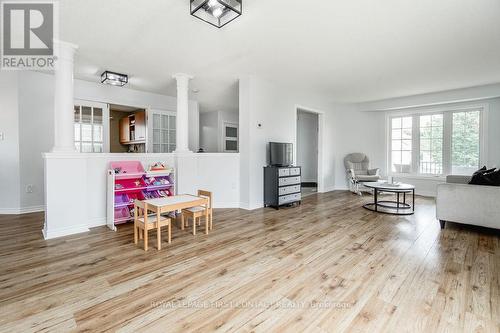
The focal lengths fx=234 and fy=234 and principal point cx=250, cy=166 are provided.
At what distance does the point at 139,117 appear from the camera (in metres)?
6.16

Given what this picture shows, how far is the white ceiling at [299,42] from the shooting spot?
2.44 m

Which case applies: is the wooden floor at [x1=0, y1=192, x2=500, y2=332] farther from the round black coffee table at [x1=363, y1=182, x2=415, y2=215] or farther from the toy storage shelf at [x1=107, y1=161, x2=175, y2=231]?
the round black coffee table at [x1=363, y1=182, x2=415, y2=215]

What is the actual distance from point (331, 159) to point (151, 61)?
17.5ft

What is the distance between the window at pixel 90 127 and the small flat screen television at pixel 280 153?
3593 millimetres

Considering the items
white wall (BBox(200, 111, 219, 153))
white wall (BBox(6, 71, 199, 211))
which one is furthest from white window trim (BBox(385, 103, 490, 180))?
white wall (BBox(6, 71, 199, 211))

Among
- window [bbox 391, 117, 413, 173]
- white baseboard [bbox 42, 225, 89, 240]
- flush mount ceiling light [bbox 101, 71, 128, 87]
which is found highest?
flush mount ceiling light [bbox 101, 71, 128, 87]

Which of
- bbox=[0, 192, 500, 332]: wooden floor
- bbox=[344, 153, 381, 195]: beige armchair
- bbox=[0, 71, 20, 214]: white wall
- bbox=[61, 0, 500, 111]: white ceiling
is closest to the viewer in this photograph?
bbox=[0, 192, 500, 332]: wooden floor

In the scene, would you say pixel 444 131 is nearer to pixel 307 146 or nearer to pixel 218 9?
pixel 307 146

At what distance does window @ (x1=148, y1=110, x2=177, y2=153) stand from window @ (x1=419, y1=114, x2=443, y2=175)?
6707mm

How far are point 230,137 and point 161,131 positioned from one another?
2702 millimetres

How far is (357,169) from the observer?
6809 mm

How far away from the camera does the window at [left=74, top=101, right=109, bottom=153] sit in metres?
4.79

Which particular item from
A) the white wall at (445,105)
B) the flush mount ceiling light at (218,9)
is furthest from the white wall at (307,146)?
the flush mount ceiling light at (218,9)

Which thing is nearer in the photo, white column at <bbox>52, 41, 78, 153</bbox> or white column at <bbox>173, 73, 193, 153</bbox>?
white column at <bbox>52, 41, 78, 153</bbox>
